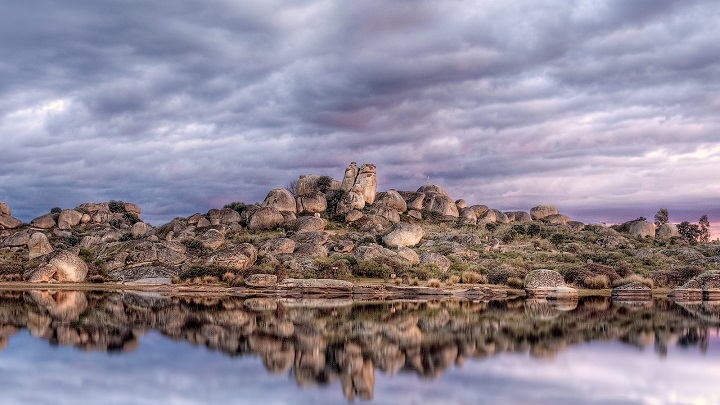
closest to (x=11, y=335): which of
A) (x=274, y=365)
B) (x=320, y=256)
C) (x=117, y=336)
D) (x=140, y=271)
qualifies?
(x=117, y=336)

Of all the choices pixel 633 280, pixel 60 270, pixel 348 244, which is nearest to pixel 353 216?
pixel 348 244

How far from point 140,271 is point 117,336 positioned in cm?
2747

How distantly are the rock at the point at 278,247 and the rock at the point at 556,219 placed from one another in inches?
1708

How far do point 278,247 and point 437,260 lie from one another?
12113mm

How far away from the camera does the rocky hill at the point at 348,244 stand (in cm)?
4672

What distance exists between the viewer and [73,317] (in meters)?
26.2

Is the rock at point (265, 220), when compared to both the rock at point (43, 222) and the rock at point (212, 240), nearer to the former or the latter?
the rock at point (212, 240)

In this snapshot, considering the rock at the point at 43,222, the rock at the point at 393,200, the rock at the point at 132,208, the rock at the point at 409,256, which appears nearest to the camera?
the rock at the point at 409,256

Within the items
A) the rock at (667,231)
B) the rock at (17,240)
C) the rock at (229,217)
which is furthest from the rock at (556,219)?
the rock at (17,240)

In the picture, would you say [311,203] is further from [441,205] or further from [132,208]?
[132,208]

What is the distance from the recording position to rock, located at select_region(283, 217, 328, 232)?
63422 millimetres

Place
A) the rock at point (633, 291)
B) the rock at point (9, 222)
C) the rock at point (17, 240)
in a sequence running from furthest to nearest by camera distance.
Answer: the rock at point (9, 222)
the rock at point (17, 240)
the rock at point (633, 291)

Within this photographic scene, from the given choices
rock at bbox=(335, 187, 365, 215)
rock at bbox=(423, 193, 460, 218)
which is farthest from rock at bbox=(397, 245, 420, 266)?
rock at bbox=(423, 193, 460, 218)

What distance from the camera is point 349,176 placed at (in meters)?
80.3
